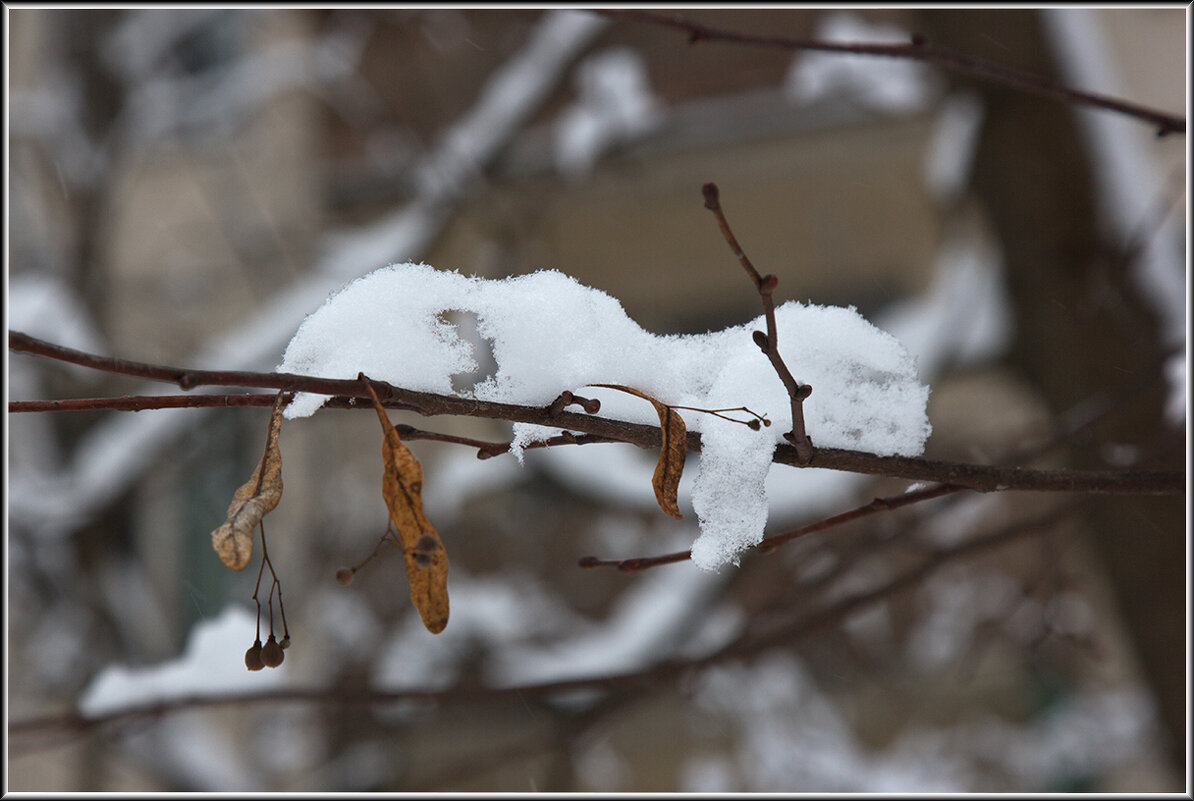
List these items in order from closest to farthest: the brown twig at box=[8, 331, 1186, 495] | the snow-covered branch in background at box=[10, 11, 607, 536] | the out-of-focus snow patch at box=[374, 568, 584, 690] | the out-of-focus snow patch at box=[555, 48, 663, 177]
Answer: the brown twig at box=[8, 331, 1186, 495], the snow-covered branch in background at box=[10, 11, 607, 536], the out-of-focus snow patch at box=[555, 48, 663, 177], the out-of-focus snow patch at box=[374, 568, 584, 690]

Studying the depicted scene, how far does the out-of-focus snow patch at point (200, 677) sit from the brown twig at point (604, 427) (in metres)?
0.76

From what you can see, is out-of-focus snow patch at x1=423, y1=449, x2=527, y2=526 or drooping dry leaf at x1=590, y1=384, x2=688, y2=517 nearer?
drooping dry leaf at x1=590, y1=384, x2=688, y2=517

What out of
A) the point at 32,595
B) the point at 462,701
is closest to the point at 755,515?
the point at 462,701

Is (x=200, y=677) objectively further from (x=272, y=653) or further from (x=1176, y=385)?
(x=1176, y=385)

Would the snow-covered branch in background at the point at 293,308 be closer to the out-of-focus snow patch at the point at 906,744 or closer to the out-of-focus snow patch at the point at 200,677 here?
the out-of-focus snow patch at the point at 200,677

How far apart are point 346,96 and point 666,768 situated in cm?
390

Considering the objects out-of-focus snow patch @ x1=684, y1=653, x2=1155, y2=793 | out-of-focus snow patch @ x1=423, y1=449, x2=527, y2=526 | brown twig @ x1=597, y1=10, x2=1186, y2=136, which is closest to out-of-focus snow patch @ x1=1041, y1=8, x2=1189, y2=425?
brown twig @ x1=597, y1=10, x2=1186, y2=136

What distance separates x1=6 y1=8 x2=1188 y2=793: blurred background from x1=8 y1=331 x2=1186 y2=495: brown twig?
11.8 inches

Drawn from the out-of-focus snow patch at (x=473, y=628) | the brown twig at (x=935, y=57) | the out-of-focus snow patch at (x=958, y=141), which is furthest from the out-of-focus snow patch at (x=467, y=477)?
the brown twig at (x=935, y=57)

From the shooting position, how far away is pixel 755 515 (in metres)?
0.54

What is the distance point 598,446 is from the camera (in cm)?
232

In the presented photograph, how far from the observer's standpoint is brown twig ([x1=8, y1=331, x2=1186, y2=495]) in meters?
0.41

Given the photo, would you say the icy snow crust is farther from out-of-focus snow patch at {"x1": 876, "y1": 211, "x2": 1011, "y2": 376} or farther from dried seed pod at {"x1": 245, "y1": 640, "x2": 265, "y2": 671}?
out-of-focus snow patch at {"x1": 876, "y1": 211, "x2": 1011, "y2": 376}

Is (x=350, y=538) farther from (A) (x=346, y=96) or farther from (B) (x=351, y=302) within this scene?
(B) (x=351, y=302)
